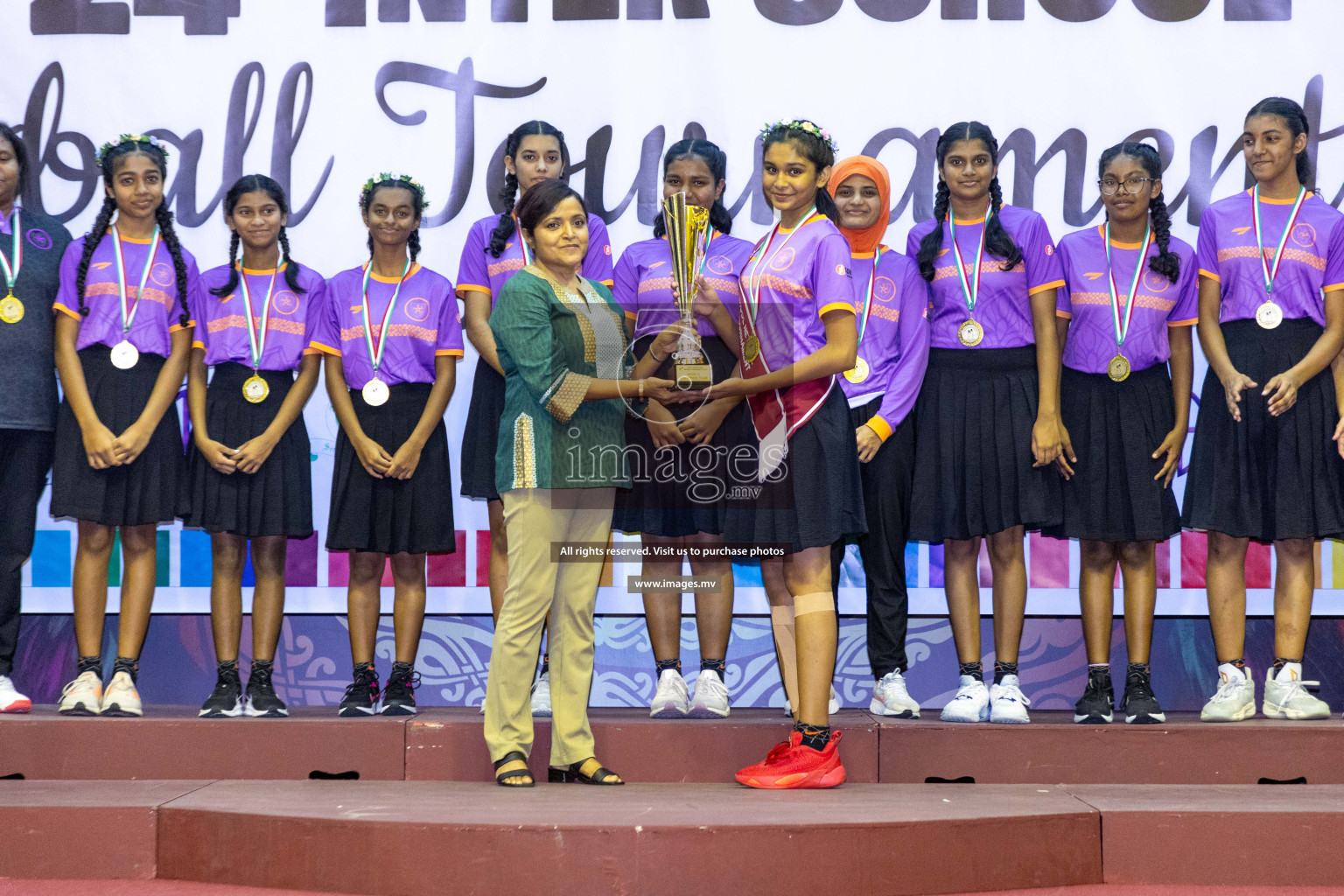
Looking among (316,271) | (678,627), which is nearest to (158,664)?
(316,271)

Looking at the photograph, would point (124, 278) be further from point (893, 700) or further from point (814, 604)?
point (893, 700)

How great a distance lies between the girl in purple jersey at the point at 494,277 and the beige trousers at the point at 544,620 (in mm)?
673

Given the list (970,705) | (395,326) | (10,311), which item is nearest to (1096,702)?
(970,705)

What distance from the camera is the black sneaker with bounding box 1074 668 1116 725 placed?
138 inches

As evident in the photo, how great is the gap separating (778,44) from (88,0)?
2.47 metres

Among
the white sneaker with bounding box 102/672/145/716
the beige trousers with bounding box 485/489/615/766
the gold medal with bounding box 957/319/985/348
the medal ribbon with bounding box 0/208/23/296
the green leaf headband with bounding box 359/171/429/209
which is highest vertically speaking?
the green leaf headband with bounding box 359/171/429/209

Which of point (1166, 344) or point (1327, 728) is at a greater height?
point (1166, 344)

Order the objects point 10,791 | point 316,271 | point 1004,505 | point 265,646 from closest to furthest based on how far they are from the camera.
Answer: point 10,791
point 1004,505
point 265,646
point 316,271

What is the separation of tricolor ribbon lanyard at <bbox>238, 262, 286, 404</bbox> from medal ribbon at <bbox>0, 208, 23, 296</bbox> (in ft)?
2.19

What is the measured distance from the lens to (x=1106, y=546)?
3742mm

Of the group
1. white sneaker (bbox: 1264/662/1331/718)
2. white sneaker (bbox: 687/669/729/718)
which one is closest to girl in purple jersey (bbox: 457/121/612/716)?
white sneaker (bbox: 687/669/729/718)

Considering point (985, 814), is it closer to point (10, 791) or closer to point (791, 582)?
point (791, 582)

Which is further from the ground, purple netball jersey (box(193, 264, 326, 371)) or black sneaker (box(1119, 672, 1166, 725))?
purple netball jersey (box(193, 264, 326, 371))

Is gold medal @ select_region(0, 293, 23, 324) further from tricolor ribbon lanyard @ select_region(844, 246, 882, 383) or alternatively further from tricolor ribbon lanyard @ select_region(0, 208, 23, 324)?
tricolor ribbon lanyard @ select_region(844, 246, 882, 383)
